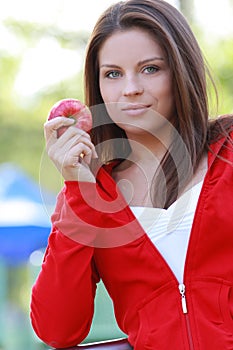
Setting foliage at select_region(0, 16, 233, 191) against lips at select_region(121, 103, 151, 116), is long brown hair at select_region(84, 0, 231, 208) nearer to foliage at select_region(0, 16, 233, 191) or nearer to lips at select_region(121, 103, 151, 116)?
lips at select_region(121, 103, 151, 116)

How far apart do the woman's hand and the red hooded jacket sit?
1.6 inches

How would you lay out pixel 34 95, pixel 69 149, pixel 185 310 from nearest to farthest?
1. pixel 185 310
2. pixel 69 149
3. pixel 34 95

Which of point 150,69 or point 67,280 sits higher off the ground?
point 150,69

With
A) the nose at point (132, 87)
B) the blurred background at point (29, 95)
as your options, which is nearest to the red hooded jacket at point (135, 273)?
the nose at point (132, 87)

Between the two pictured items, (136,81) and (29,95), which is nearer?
(136,81)

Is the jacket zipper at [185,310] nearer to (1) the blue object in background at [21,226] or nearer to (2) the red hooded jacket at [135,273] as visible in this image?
(2) the red hooded jacket at [135,273]

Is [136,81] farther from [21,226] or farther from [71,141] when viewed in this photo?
[21,226]

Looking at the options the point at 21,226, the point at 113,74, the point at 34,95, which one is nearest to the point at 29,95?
the point at 34,95

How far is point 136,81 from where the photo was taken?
199 centimetres

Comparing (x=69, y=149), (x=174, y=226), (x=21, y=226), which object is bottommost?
(x=174, y=226)

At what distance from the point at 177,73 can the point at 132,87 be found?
13 centimetres

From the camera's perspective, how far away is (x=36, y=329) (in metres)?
2.08

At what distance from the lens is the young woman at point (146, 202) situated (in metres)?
1.93

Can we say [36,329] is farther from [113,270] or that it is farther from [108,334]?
[108,334]
